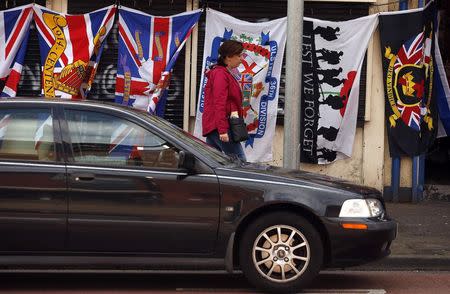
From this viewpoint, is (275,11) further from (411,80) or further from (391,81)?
(411,80)

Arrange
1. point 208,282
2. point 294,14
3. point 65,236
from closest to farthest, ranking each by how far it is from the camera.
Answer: point 65,236, point 208,282, point 294,14

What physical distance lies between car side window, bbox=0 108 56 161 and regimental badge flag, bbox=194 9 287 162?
16.3 feet

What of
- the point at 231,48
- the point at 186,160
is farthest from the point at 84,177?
the point at 231,48

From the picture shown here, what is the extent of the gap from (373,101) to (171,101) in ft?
9.26

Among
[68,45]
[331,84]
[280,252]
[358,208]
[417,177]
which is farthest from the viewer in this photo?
[417,177]

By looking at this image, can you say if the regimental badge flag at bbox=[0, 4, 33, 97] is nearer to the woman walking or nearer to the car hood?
the woman walking

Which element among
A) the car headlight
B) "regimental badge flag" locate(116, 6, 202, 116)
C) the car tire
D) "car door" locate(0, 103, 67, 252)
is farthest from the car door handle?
"regimental badge flag" locate(116, 6, 202, 116)

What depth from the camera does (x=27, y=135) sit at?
6.48 meters

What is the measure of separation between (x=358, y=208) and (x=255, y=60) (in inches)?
198

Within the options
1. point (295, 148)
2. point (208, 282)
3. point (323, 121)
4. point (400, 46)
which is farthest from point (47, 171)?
point (400, 46)

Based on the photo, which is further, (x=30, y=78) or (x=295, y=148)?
(x=30, y=78)

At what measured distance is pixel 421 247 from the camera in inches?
338

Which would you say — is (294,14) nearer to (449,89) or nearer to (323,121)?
(323,121)

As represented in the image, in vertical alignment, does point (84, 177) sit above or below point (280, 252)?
above
